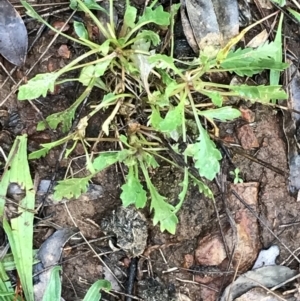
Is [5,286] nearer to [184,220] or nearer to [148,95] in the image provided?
[184,220]

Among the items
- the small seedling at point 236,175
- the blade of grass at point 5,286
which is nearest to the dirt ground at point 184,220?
the small seedling at point 236,175

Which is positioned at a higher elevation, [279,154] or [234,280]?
[279,154]

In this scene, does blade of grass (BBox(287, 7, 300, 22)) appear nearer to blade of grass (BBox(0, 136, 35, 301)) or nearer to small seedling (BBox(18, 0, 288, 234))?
small seedling (BBox(18, 0, 288, 234))

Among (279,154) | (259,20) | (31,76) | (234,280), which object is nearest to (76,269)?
(234,280)

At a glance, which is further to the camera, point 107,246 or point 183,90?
point 107,246

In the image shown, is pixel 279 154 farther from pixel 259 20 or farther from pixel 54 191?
pixel 54 191

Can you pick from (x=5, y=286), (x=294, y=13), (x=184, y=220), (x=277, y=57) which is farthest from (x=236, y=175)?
(x=5, y=286)

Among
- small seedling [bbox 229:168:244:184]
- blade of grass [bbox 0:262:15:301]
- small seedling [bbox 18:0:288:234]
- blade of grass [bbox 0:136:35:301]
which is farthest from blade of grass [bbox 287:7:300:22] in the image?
blade of grass [bbox 0:262:15:301]
